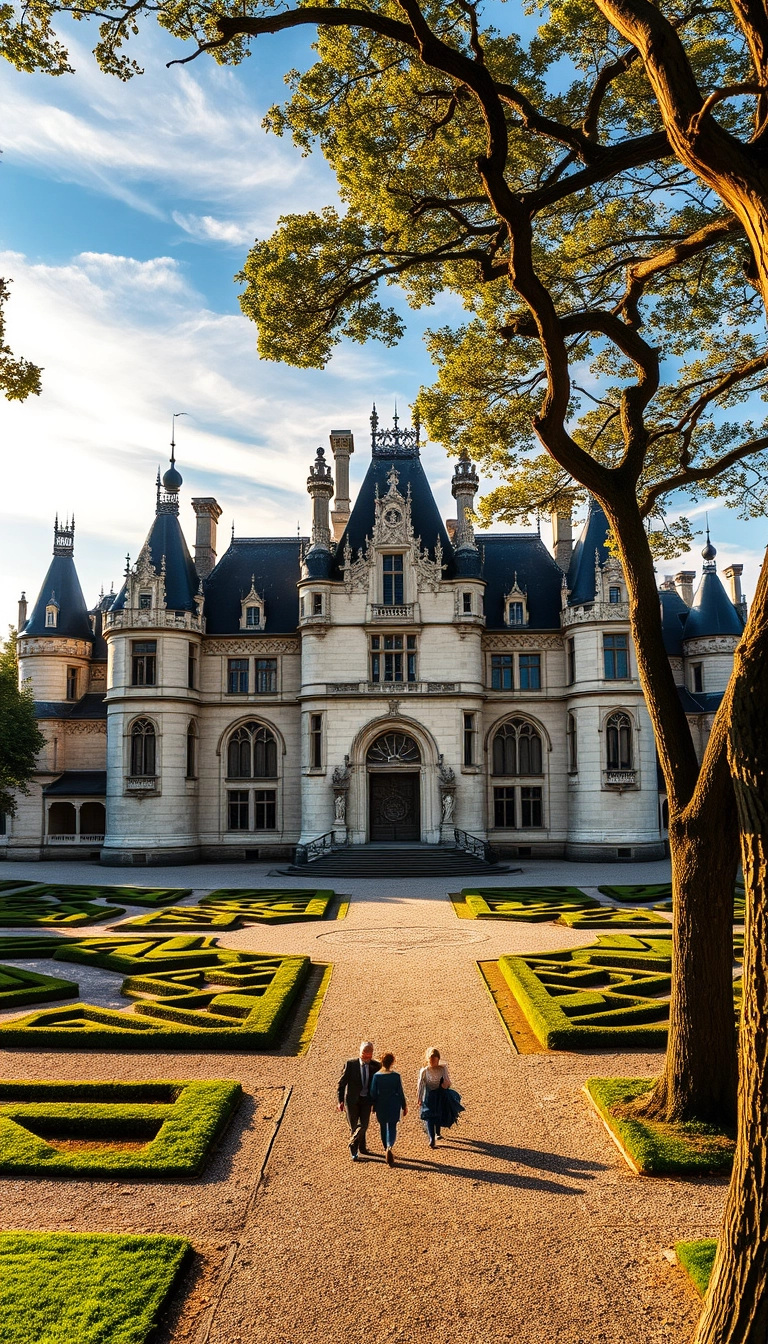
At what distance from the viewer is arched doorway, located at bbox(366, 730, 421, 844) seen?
42.1 m

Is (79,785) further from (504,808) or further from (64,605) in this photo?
(504,808)

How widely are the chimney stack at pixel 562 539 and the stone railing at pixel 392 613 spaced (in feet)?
33.1

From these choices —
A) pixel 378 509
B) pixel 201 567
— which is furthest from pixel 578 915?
pixel 201 567

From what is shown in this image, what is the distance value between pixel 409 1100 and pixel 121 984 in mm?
8247

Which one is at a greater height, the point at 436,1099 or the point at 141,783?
the point at 141,783

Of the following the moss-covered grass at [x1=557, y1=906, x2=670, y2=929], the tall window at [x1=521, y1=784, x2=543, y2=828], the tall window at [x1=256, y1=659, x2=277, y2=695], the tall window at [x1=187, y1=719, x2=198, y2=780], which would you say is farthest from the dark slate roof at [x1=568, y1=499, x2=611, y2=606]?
the moss-covered grass at [x1=557, y1=906, x2=670, y2=929]

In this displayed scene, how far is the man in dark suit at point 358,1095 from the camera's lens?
1024cm

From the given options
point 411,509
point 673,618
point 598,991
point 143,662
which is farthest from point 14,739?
point 673,618

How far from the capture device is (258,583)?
1881 inches

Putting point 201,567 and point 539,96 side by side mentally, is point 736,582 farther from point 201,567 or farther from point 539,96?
point 539,96

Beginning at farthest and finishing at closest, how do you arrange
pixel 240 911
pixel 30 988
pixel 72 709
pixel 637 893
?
pixel 72 709 → pixel 637 893 → pixel 240 911 → pixel 30 988

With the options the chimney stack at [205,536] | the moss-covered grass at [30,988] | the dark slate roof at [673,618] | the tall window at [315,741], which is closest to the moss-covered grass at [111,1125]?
the moss-covered grass at [30,988]

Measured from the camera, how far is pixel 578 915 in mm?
25016

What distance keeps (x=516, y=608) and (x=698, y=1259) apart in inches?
1534
